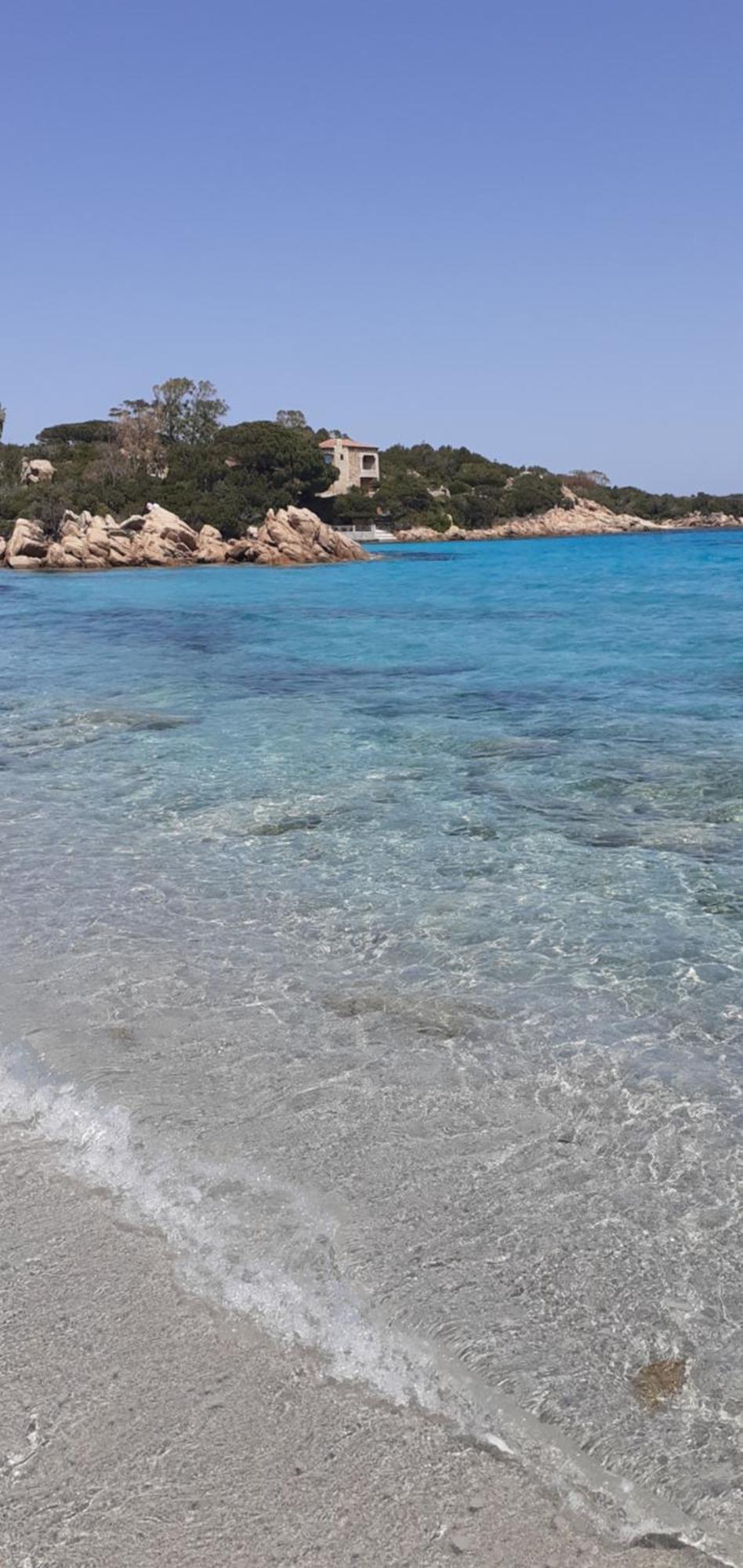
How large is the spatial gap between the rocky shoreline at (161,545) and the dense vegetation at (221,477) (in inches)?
270

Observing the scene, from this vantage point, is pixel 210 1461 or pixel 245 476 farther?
pixel 245 476

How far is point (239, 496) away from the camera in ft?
256

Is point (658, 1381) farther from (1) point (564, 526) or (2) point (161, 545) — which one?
(1) point (564, 526)

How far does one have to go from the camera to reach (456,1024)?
4.81 metres

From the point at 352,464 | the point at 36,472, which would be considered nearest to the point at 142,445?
the point at 36,472

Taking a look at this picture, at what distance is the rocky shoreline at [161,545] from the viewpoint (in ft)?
198

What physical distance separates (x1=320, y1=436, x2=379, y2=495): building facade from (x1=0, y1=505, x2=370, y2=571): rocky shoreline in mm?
34291

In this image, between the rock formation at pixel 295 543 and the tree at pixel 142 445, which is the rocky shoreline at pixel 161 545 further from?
the tree at pixel 142 445

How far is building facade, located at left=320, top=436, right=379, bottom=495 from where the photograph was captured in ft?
341

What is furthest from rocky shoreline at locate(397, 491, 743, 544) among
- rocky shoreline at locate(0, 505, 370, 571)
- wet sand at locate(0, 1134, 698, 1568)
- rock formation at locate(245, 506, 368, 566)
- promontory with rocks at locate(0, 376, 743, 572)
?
wet sand at locate(0, 1134, 698, 1568)

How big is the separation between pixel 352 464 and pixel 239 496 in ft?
→ 100.0

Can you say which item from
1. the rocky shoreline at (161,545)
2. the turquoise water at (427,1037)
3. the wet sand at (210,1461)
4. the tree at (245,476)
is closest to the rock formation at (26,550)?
the rocky shoreline at (161,545)

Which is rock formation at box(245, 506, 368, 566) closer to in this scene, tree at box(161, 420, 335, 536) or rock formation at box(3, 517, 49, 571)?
tree at box(161, 420, 335, 536)

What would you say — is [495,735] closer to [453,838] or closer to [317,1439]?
[453,838]
